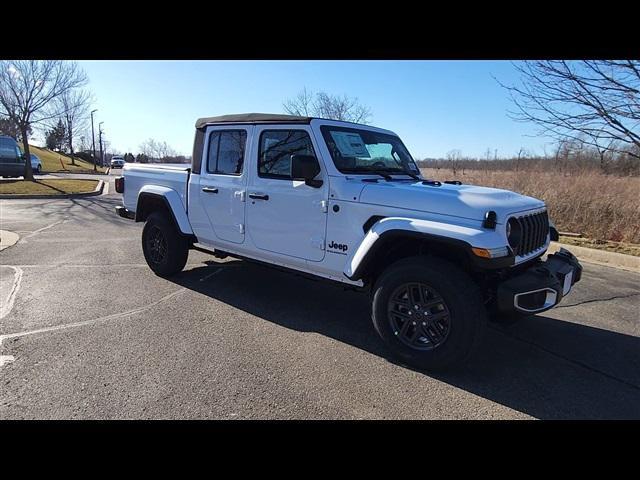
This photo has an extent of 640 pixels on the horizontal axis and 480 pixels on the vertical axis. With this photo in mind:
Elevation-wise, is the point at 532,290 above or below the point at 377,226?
below

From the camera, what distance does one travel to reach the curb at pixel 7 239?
7527 millimetres

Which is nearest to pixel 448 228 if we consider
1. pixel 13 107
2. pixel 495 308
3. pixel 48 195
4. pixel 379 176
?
pixel 495 308

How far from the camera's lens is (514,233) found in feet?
10.5

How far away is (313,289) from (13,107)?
64.2ft

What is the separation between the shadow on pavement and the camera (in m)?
2.89

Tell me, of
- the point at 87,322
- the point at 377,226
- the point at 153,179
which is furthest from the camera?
the point at 153,179

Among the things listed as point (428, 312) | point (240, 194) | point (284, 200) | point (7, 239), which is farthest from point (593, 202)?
point (7, 239)

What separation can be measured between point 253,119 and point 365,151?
51.9 inches

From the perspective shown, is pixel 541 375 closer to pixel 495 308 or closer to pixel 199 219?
pixel 495 308

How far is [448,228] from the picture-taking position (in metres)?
3.07

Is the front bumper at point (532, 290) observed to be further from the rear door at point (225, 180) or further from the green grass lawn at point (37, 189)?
the green grass lawn at point (37, 189)

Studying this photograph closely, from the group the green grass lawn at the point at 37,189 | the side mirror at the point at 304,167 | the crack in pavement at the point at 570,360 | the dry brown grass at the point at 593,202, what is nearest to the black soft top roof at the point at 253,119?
the side mirror at the point at 304,167

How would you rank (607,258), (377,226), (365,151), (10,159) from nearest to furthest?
(377,226) < (365,151) < (607,258) < (10,159)

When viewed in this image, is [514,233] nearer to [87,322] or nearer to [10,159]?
[87,322]
